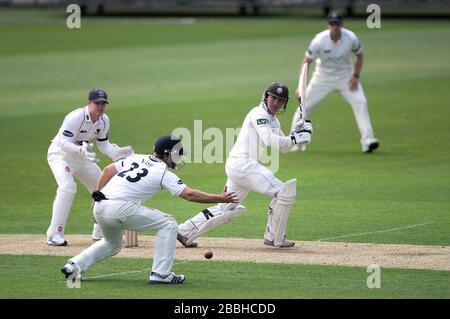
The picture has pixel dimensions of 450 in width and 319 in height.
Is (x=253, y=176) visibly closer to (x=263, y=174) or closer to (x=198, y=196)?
(x=263, y=174)

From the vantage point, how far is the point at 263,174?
44.2ft

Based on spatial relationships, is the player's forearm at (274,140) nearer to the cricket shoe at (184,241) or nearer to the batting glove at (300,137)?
the batting glove at (300,137)

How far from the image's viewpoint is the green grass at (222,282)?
35.8 feet

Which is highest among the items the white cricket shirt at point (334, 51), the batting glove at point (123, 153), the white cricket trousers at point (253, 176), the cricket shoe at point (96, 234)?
the white cricket shirt at point (334, 51)

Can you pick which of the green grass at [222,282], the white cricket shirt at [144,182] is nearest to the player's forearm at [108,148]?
the green grass at [222,282]

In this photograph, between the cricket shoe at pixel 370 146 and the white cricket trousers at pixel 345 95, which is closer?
the white cricket trousers at pixel 345 95

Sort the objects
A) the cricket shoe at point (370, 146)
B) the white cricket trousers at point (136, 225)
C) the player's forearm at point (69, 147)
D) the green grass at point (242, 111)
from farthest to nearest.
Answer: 1. the cricket shoe at point (370, 146)
2. the green grass at point (242, 111)
3. the player's forearm at point (69, 147)
4. the white cricket trousers at point (136, 225)

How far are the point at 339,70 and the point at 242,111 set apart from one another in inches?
216

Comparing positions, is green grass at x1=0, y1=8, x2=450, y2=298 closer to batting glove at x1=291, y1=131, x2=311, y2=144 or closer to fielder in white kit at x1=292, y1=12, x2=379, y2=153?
fielder in white kit at x1=292, y1=12, x2=379, y2=153

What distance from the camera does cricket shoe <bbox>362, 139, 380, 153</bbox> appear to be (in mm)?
21656

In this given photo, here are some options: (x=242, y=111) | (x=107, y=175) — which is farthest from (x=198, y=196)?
(x=242, y=111)

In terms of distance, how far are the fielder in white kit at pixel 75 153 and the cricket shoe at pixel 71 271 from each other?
2287mm

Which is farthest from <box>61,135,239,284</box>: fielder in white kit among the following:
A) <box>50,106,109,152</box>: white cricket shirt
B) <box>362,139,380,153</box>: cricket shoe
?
<box>362,139,380,153</box>: cricket shoe
